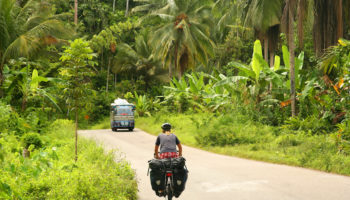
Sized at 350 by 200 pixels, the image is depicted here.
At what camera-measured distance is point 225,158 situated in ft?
44.3

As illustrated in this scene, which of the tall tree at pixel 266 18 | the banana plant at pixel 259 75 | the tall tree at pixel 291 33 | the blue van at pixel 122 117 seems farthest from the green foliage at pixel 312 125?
the blue van at pixel 122 117

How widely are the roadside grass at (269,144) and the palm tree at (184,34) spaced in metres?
12.5

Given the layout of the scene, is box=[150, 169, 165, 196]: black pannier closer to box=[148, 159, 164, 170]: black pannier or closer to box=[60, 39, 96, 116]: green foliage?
box=[148, 159, 164, 170]: black pannier

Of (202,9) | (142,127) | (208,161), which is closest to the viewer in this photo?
(208,161)

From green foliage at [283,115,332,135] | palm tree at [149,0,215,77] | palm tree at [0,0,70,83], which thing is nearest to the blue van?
palm tree at [149,0,215,77]

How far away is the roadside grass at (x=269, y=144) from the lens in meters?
11.0

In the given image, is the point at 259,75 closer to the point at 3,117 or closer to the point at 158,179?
the point at 3,117

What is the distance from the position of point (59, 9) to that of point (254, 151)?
36984mm

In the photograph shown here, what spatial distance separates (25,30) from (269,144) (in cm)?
1457

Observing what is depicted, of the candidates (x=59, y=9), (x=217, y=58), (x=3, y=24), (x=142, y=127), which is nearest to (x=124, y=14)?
(x=59, y=9)

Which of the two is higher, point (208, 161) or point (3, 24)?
point (3, 24)

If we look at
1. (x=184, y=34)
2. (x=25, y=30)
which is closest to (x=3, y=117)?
(x=25, y=30)

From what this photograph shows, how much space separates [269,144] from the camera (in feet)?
46.9

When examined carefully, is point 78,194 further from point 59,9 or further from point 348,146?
point 59,9
